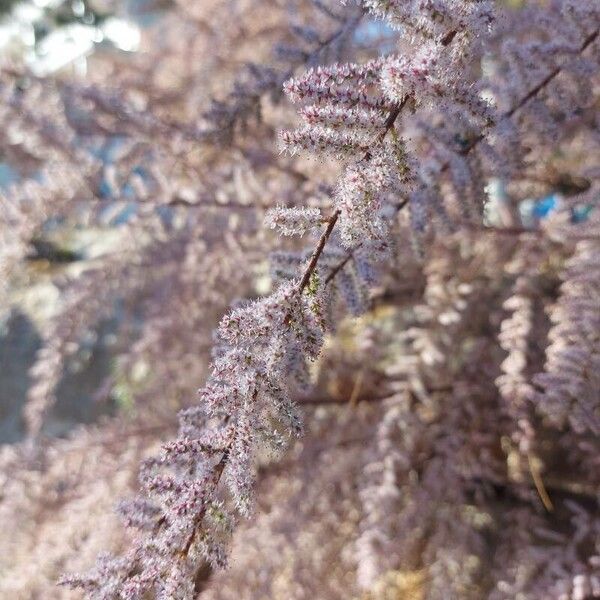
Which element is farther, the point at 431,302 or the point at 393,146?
the point at 431,302

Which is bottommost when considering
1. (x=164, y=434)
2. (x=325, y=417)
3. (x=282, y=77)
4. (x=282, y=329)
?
(x=164, y=434)

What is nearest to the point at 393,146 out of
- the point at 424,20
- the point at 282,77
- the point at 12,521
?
the point at 424,20

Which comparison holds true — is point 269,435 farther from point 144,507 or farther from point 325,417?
point 325,417

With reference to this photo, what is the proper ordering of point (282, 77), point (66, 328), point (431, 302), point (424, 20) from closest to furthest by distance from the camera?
point (424, 20), point (282, 77), point (431, 302), point (66, 328)

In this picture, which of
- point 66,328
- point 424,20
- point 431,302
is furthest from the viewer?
point 66,328

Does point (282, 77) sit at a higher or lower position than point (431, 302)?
higher

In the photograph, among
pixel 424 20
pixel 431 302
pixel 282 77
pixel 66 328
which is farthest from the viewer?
pixel 66 328

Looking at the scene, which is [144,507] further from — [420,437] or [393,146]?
[420,437]

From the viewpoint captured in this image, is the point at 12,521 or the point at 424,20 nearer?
the point at 424,20

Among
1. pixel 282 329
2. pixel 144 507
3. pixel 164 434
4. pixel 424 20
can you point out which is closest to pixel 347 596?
pixel 164 434
